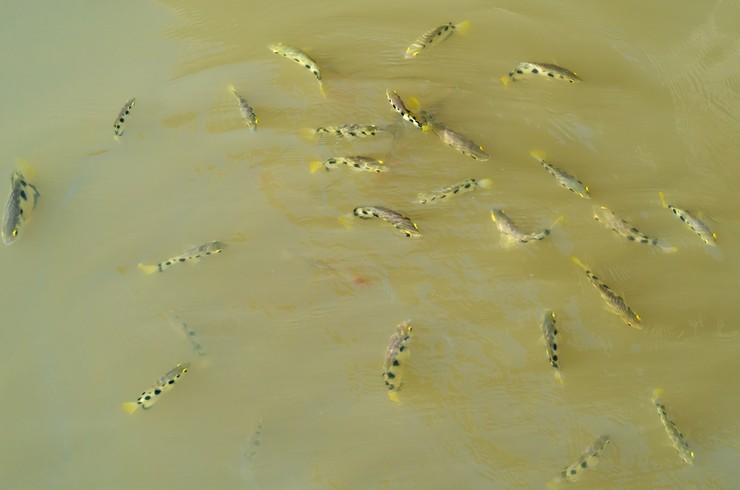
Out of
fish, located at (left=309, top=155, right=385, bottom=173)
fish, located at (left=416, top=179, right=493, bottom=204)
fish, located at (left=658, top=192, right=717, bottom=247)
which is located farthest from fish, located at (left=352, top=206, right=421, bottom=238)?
fish, located at (left=658, top=192, right=717, bottom=247)

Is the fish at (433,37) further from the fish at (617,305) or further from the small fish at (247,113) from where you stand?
the fish at (617,305)

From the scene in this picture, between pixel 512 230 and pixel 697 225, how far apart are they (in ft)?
5.43

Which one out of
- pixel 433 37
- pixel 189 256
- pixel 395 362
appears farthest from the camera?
pixel 433 37

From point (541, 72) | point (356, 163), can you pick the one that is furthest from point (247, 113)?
point (541, 72)

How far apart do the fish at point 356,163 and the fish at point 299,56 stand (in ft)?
2.47

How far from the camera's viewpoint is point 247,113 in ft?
17.5

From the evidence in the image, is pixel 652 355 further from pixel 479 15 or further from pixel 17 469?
pixel 17 469

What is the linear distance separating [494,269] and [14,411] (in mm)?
4336

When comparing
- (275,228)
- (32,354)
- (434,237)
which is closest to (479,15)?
(434,237)

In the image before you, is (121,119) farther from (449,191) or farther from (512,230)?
(512,230)

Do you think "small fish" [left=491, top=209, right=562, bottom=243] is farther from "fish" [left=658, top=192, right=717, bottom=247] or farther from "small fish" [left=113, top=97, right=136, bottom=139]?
"small fish" [left=113, top=97, right=136, bottom=139]

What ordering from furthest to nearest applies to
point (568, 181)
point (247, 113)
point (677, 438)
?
point (247, 113)
point (568, 181)
point (677, 438)

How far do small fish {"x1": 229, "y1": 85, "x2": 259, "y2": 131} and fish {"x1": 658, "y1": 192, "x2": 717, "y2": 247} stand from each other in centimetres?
398

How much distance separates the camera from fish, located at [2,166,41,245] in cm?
504
